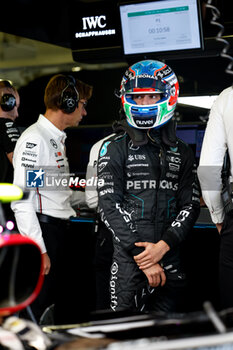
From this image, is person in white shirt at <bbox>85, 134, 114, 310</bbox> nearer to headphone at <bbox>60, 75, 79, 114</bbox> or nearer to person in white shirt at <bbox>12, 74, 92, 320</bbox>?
person in white shirt at <bbox>12, 74, 92, 320</bbox>

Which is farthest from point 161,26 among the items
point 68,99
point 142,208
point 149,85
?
point 142,208

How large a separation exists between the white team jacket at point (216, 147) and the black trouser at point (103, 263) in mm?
700

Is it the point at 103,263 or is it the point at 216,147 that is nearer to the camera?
the point at 216,147

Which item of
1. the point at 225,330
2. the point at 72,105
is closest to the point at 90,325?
the point at 225,330

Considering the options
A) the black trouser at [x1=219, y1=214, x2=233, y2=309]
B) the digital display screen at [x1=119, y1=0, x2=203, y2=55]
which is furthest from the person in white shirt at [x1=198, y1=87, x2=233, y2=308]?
the digital display screen at [x1=119, y1=0, x2=203, y2=55]

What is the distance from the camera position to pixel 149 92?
2.55 metres

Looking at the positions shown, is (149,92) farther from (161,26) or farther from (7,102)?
(161,26)

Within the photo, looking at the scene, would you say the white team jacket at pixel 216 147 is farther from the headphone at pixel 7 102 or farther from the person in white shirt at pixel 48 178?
the headphone at pixel 7 102

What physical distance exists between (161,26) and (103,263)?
1.86 metres

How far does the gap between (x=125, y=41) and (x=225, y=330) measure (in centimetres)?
328

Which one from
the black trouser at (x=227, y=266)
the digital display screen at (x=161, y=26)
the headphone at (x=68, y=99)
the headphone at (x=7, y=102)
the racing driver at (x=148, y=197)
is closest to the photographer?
the black trouser at (x=227, y=266)

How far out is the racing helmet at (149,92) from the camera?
2.52 m

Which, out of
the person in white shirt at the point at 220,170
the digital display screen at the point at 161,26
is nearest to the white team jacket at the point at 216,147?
the person in white shirt at the point at 220,170

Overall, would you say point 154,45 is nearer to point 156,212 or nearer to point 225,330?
point 156,212
